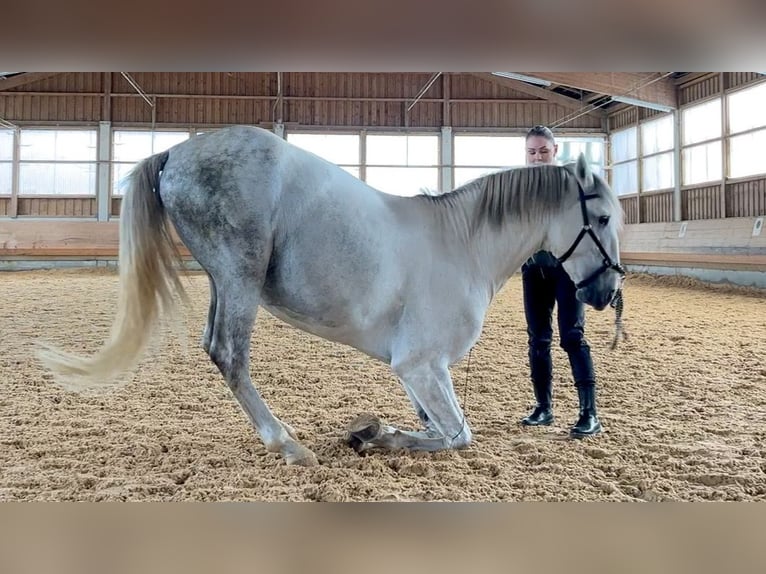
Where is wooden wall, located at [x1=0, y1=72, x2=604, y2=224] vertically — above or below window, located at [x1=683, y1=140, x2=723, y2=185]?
above

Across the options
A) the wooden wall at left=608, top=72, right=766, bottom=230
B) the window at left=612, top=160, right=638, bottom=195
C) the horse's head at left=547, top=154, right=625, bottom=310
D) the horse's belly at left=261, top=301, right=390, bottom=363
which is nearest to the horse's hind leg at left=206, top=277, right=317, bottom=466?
the horse's belly at left=261, top=301, right=390, bottom=363

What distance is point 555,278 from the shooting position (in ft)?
8.93

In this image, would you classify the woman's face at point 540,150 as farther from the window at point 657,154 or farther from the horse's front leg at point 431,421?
the window at point 657,154

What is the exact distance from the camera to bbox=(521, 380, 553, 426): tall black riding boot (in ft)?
9.14

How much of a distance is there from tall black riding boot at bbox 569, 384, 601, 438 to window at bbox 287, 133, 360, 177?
1261 centimetres

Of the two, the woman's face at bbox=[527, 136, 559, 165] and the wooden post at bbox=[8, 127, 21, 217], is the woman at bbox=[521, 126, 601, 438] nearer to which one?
the woman's face at bbox=[527, 136, 559, 165]

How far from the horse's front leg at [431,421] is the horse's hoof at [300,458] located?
0.24 meters

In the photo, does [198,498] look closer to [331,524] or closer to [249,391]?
[249,391]

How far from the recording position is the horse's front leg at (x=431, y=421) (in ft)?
7.21

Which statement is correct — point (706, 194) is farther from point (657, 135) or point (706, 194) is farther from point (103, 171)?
Answer: point (103, 171)

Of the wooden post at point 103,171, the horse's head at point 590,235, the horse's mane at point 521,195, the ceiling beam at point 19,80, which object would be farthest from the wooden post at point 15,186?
the horse's head at point 590,235

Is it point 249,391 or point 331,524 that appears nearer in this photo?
point 331,524
